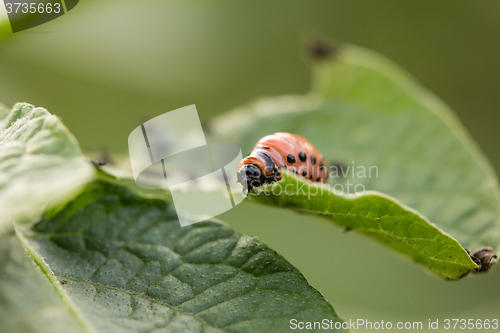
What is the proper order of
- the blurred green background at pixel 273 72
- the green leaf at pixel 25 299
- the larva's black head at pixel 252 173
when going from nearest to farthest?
1. the green leaf at pixel 25 299
2. the larva's black head at pixel 252 173
3. the blurred green background at pixel 273 72

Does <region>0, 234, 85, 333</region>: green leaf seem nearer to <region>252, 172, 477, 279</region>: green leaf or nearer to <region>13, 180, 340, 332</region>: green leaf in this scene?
<region>13, 180, 340, 332</region>: green leaf

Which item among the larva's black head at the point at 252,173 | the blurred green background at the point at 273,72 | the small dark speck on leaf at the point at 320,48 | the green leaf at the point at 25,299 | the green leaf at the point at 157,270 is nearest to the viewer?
the green leaf at the point at 25,299

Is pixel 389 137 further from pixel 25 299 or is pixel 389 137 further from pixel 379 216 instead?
pixel 25 299

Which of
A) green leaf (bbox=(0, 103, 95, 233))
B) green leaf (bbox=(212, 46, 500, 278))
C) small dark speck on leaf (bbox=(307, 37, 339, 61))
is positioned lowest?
green leaf (bbox=(212, 46, 500, 278))

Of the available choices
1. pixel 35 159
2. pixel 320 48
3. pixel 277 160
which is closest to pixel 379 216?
pixel 277 160

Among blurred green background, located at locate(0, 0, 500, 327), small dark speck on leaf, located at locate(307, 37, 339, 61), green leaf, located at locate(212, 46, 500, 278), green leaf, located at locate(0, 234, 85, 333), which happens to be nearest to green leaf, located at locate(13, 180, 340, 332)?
green leaf, located at locate(0, 234, 85, 333)

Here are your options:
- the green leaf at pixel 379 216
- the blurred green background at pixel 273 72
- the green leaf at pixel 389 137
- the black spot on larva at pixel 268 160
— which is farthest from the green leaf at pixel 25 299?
the blurred green background at pixel 273 72

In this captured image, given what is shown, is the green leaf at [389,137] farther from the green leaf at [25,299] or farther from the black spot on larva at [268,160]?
the green leaf at [25,299]

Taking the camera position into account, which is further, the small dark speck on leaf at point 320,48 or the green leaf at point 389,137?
the small dark speck on leaf at point 320,48

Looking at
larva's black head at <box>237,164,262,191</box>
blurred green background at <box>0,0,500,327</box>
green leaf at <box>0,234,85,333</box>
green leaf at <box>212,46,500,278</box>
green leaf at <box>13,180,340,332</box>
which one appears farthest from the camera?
blurred green background at <box>0,0,500,327</box>
